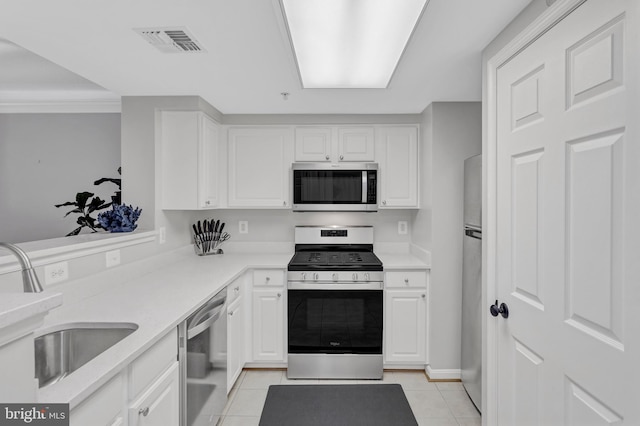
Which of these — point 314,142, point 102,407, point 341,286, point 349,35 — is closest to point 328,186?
point 314,142

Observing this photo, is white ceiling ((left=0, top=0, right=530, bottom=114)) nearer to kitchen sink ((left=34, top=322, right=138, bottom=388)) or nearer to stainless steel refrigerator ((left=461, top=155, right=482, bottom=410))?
stainless steel refrigerator ((left=461, top=155, right=482, bottom=410))

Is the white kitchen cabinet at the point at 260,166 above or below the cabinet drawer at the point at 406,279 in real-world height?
above

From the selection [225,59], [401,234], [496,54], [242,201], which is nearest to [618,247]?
[496,54]

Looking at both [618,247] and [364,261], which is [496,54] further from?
[364,261]

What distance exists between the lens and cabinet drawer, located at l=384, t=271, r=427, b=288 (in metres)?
2.89

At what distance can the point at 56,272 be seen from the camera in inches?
68.9

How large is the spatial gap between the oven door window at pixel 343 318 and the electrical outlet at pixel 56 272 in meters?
1.56

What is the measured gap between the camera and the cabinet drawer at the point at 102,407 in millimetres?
973

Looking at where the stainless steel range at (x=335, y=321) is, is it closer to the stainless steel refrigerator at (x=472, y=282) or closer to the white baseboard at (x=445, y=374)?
the white baseboard at (x=445, y=374)

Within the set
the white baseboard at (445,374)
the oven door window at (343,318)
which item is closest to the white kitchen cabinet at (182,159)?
the oven door window at (343,318)

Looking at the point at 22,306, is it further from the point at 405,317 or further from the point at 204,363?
the point at 405,317

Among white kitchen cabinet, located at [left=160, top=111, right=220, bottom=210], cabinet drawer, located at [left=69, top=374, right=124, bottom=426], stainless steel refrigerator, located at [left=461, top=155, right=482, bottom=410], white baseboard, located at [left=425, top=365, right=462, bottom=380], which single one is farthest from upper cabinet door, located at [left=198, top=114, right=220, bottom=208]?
white baseboard, located at [left=425, top=365, right=462, bottom=380]

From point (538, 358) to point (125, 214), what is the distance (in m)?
2.45

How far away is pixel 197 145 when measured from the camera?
2789mm
